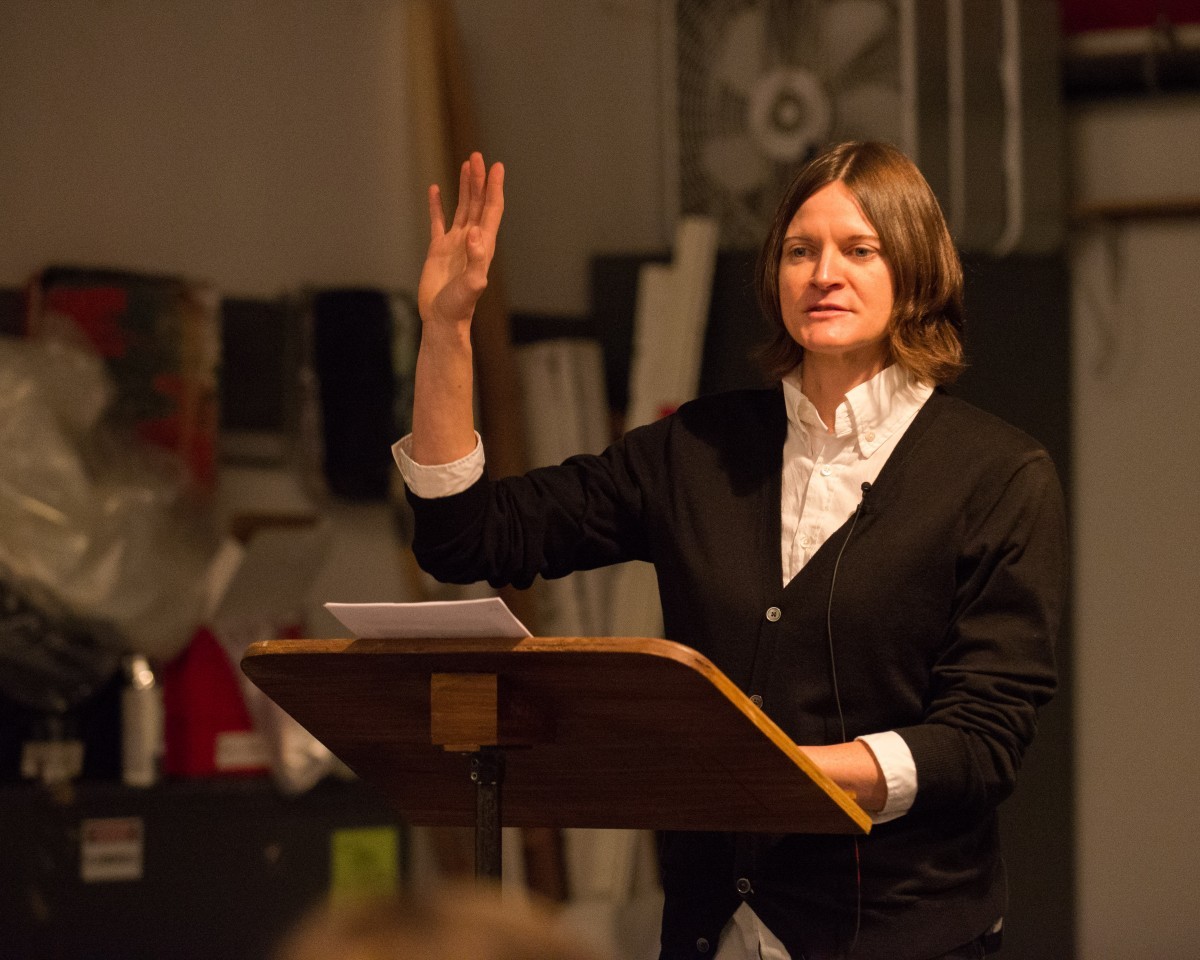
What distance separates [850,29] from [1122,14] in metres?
0.63

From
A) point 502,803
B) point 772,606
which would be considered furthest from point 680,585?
point 502,803

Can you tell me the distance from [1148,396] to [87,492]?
2.34 metres

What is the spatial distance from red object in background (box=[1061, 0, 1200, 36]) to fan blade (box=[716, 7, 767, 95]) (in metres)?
0.71

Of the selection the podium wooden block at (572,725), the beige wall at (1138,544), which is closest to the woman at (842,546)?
the podium wooden block at (572,725)

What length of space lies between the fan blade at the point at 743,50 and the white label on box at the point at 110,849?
2.15 metres

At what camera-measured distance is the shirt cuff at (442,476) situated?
1.64 m

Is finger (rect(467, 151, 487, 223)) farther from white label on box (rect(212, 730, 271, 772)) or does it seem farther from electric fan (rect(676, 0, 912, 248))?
electric fan (rect(676, 0, 912, 248))

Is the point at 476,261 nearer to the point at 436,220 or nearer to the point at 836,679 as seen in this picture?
the point at 436,220

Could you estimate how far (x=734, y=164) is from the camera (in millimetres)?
3881

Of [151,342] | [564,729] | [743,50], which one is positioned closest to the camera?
[564,729]

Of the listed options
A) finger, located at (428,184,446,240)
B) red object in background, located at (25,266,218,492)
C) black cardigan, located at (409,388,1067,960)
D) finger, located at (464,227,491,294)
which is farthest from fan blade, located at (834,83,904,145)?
finger, located at (464,227,491,294)

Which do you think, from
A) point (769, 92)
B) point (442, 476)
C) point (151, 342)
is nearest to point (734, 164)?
point (769, 92)

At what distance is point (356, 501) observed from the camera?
12.1ft

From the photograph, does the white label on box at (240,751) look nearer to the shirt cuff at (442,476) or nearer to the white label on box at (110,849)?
the white label on box at (110,849)
